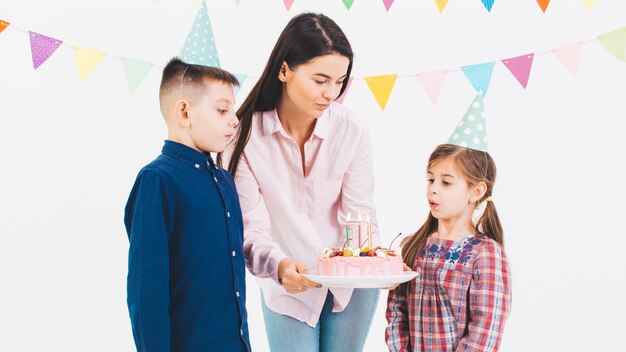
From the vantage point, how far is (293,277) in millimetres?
1774

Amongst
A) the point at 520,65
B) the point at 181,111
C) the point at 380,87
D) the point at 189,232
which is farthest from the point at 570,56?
the point at 189,232

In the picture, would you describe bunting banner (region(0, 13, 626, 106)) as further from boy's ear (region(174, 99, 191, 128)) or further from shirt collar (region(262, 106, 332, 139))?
boy's ear (region(174, 99, 191, 128))

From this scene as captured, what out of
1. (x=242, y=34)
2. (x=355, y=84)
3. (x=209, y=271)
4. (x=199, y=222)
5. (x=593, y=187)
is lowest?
(x=209, y=271)

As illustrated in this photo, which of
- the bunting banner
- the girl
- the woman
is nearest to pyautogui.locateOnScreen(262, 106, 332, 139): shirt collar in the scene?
the woman

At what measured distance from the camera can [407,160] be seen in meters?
3.62

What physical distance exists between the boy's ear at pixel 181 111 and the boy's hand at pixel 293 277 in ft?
1.43

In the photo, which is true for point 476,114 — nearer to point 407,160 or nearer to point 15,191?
point 407,160

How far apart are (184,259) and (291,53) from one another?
666 millimetres

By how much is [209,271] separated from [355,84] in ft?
7.57

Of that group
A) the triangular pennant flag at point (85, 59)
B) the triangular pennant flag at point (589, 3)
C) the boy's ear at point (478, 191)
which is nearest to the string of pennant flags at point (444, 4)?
the triangular pennant flag at point (589, 3)

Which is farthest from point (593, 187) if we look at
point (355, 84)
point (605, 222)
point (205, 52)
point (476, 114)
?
point (205, 52)

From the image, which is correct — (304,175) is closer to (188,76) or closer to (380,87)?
(188,76)

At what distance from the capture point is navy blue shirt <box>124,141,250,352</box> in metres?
1.50

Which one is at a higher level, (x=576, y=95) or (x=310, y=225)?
(x=576, y=95)
